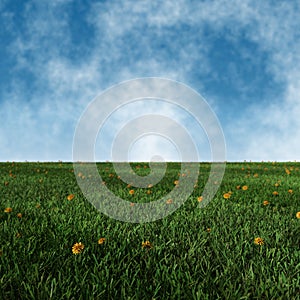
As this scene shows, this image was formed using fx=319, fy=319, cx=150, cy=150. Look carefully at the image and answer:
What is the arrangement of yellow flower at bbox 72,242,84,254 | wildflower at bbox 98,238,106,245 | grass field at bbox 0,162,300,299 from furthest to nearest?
wildflower at bbox 98,238,106,245, yellow flower at bbox 72,242,84,254, grass field at bbox 0,162,300,299

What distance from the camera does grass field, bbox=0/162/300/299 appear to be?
2073mm

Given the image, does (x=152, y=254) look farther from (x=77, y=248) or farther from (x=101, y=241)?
(x=77, y=248)

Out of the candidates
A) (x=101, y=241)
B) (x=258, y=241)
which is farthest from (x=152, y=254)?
(x=258, y=241)

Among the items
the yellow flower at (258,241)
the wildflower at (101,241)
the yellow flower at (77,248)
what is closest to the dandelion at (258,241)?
the yellow flower at (258,241)

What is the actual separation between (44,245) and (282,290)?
1956 mm

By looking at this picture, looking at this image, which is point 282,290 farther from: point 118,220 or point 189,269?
point 118,220

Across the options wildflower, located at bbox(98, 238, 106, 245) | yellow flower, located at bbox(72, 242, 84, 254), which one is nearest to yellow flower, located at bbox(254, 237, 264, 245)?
wildflower, located at bbox(98, 238, 106, 245)

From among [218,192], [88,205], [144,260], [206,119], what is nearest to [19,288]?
[144,260]

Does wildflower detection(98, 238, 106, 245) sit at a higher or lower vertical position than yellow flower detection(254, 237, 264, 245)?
lower

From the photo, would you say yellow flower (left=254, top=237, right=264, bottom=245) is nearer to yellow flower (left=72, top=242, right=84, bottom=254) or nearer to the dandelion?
the dandelion

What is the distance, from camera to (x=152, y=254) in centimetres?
261

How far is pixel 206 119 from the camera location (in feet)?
17.2

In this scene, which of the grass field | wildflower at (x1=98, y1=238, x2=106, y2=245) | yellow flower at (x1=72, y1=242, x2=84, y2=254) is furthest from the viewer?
wildflower at (x1=98, y1=238, x2=106, y2=245)

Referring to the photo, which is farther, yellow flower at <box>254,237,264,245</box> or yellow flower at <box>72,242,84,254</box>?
yellow flower at <box>254,237,264,245</box>
